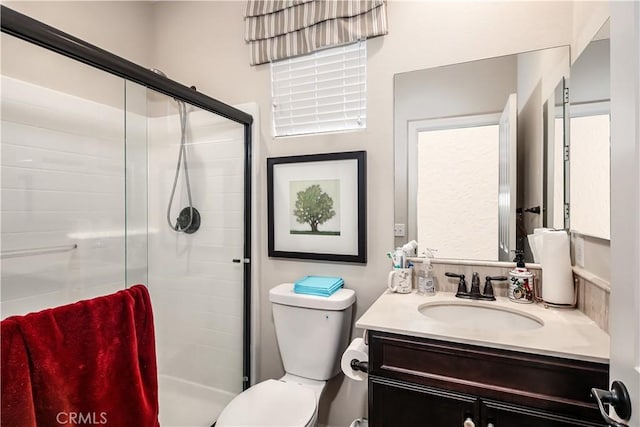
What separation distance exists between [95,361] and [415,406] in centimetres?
104

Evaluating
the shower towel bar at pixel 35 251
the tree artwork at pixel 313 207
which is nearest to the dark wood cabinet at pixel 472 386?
the tree artwork at pixel 313 207

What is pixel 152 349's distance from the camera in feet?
3.97

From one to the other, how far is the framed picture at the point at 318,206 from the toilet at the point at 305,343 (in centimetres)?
24

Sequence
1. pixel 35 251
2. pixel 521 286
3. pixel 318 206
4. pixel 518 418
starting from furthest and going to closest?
pixel 318 206 → pixel 35 251 → pixel 521 286 → pixel 518 418

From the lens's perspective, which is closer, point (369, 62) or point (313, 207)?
point (369, 62)

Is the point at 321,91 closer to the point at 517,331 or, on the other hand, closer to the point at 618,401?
the point at 517,331

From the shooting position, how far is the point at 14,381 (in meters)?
0.87

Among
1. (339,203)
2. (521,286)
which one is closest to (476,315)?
(521,286)

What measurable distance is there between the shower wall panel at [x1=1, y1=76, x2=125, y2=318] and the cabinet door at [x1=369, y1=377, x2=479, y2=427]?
49.8 inches

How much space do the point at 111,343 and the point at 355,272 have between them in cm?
110

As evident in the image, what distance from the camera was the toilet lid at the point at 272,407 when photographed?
4.30 feet

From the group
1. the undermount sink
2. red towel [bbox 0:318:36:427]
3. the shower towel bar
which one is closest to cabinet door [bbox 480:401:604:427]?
the undermount sink

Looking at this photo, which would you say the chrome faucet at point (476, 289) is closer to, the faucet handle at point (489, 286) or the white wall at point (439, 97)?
the faucet handle at point (489, 286)

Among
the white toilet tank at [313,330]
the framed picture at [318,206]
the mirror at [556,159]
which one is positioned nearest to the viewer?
the mirror at [556,159]
